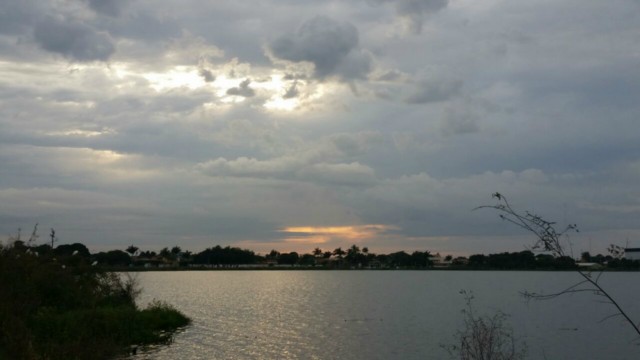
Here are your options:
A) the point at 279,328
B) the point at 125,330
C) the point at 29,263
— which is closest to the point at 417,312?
the point at 279,328

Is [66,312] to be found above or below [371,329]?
above

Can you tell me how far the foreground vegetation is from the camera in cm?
3088

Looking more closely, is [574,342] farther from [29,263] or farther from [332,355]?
[29,263]

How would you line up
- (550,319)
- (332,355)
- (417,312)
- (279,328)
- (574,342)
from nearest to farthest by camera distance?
(332,355)
(574,342)
(279,328)
(550,319)
(417,312)

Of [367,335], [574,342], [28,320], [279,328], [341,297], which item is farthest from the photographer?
[341,297]

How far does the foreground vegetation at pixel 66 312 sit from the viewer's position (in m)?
30.9

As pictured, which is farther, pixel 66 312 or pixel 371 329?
pixel 371 329

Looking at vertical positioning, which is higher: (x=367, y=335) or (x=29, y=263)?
(x=29, y=263)

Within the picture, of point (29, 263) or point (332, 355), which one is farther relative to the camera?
point (332, 355)

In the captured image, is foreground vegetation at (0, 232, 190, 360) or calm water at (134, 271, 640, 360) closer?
foreground vegetation at (0, 232, 190, 360)

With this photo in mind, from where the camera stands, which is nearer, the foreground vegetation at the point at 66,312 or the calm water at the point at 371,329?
the foreground vegetation at the point at 66,312

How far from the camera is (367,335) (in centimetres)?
5950

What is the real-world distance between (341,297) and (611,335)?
5953 centimetres

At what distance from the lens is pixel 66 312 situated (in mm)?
46219
